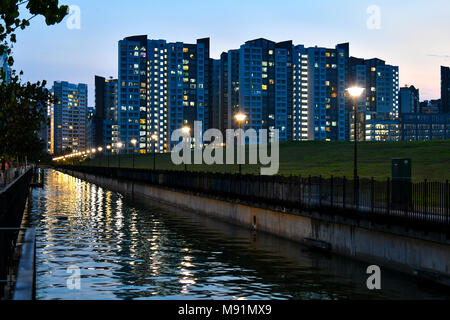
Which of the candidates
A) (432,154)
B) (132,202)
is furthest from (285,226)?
(432,154)

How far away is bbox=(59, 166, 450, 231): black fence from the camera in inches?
720

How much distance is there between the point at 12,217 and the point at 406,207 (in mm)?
14567

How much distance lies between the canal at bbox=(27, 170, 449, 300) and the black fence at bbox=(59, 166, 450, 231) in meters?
1.85

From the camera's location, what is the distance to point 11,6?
9523 mm

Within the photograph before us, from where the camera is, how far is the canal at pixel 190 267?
1630cm

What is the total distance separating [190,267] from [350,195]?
23.0ft

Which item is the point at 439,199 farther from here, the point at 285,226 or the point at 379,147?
the point at 379,147

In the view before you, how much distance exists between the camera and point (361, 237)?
21406mm
